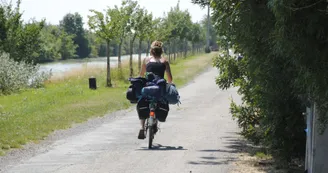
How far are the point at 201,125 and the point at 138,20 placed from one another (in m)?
23.9

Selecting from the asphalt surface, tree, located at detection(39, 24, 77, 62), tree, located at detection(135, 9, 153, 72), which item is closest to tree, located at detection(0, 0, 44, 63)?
tree, located at detection(135, 9, 153, 72)

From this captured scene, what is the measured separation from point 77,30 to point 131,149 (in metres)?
138

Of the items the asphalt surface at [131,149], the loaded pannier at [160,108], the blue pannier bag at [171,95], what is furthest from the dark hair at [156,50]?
the asphalt surface at [131,149]

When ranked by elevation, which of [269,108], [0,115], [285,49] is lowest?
[0,115]

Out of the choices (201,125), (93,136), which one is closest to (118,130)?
(93,136)

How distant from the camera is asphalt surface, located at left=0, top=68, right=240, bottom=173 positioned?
28.3 ft

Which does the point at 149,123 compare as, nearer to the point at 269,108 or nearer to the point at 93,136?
the point at 269,108

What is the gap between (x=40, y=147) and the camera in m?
11.2

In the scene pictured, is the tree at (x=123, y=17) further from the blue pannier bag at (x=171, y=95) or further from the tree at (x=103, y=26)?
the blue pannier bag at (x=171, y=95)

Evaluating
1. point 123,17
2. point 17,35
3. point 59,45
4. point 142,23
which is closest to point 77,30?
point 59,45

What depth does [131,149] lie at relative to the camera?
406 inches

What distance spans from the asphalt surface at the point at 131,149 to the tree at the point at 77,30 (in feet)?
426

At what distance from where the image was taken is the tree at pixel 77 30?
144375 millimetres

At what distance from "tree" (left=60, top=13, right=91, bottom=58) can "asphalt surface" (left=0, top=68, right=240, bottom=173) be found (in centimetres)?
12976
